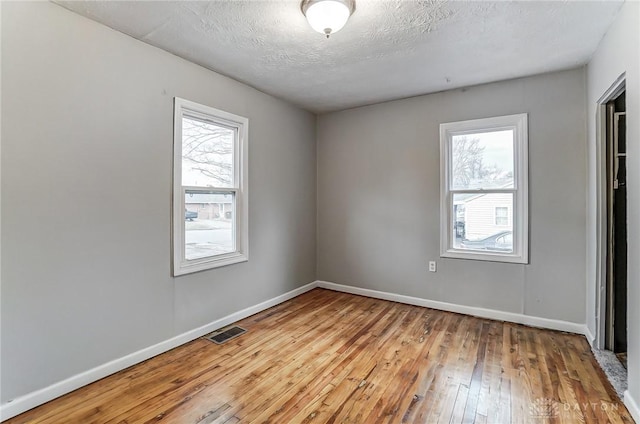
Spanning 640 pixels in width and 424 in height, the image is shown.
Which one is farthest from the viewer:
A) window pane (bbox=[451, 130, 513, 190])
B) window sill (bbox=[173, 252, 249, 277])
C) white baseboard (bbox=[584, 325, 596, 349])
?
window pane (bbox=[451, 130, 513, 190])

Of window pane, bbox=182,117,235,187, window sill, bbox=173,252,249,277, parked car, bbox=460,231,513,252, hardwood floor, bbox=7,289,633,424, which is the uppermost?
window pane, bbox=182,117,235,187

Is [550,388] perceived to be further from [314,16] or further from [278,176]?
[278,176]

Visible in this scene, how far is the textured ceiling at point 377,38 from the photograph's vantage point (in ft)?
6.84

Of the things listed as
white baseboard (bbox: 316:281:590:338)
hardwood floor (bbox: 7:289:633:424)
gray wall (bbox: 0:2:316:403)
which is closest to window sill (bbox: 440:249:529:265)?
white baseboard (bbox: 316:281:590:338)

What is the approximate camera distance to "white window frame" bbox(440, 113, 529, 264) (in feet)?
10.5

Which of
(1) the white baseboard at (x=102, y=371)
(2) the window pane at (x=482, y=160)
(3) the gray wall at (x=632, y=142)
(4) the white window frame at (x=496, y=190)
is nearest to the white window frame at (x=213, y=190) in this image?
(1) the white baseboard at (x=102, y=371)

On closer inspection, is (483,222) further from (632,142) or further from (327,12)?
(327,12)

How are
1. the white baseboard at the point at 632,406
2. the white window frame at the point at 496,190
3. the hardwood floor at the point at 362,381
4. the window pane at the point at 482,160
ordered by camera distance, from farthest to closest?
the window pane at the point at 482,160 → the white window frame at the point at 496,190 → the hardwood floor at the point at 362,381 → the white baseboard at the point at 632,406

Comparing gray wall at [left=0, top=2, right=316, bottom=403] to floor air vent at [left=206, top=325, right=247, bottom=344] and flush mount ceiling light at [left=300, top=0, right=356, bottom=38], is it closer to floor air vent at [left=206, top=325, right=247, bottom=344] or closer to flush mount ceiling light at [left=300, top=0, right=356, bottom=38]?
floor air vent at [left=206, top=325, right=247, bottom=344]

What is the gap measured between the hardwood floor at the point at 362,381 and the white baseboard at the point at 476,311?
130mm

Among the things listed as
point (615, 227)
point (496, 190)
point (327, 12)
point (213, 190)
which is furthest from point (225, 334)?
point (615, 227)

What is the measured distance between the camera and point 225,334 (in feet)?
9.93

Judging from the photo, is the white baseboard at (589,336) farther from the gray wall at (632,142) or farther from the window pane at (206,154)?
the window pane at (206,154)

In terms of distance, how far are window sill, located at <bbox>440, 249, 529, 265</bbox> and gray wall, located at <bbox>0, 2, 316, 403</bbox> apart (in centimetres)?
257
